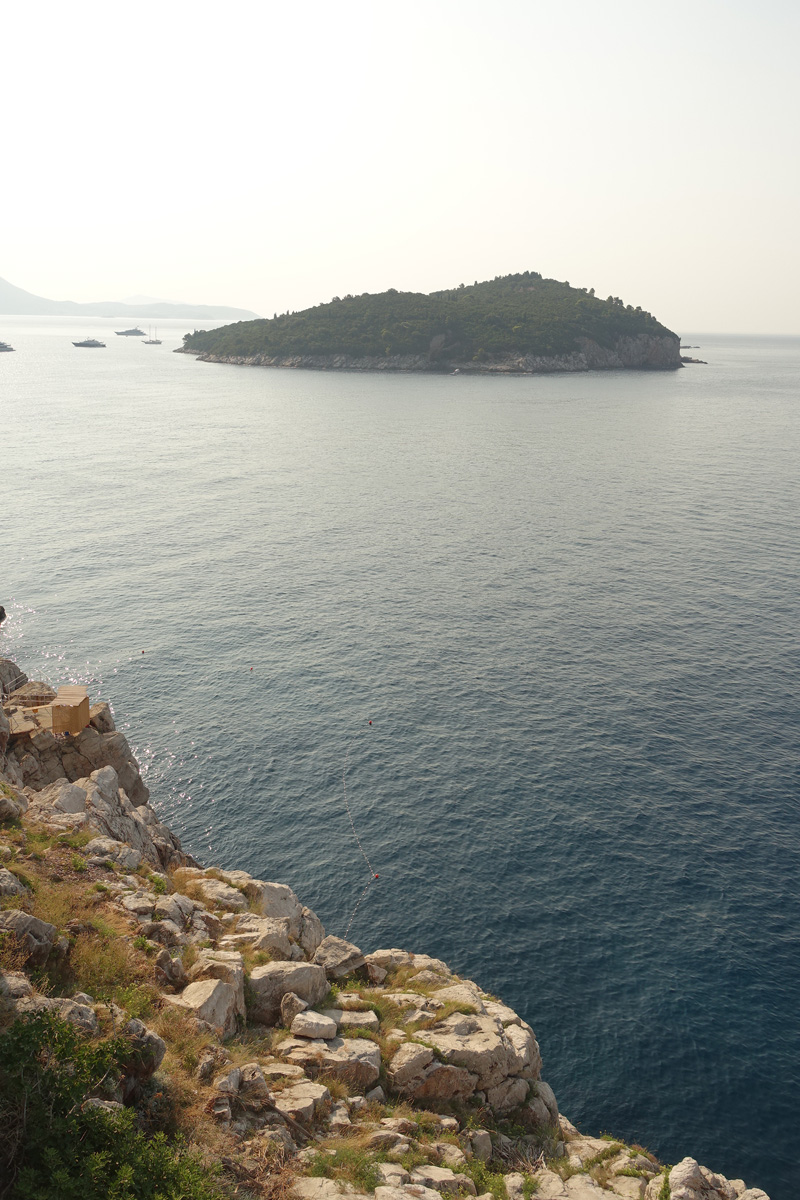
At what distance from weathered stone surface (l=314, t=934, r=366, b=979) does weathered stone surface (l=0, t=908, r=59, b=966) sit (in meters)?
15.3

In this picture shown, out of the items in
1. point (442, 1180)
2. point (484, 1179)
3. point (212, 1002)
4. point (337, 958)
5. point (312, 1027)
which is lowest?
point (484, 1179)

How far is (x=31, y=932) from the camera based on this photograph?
25469 millimetres

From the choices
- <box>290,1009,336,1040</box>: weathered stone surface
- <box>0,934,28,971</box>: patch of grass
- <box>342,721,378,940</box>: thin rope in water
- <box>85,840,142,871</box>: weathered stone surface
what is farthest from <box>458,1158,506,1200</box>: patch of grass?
<box>342,721,378,940</box>: thin rope in water

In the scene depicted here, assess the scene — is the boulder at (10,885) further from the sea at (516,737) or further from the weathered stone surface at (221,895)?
the sea at (516,737)

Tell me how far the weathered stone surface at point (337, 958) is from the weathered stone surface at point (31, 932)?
15.3 meters

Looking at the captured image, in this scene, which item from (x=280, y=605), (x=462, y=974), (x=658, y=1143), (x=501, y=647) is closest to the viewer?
(x=658, y=1143)

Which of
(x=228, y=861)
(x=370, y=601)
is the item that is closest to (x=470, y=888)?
(x=228, y=861)

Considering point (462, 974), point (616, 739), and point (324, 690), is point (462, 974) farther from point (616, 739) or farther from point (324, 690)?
point (324, 690)

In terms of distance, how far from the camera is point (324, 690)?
8012 cm

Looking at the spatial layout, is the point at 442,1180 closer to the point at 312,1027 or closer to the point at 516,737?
the point at 312,1027

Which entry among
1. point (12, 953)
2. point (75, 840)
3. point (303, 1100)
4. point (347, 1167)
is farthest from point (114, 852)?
point (347, 1167)

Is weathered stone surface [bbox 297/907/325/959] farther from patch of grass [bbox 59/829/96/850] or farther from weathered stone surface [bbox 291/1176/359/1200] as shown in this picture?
weathered stone surface [bbox 291/1176/359/1200]

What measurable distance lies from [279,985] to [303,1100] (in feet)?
19.2

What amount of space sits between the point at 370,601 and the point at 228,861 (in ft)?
167
